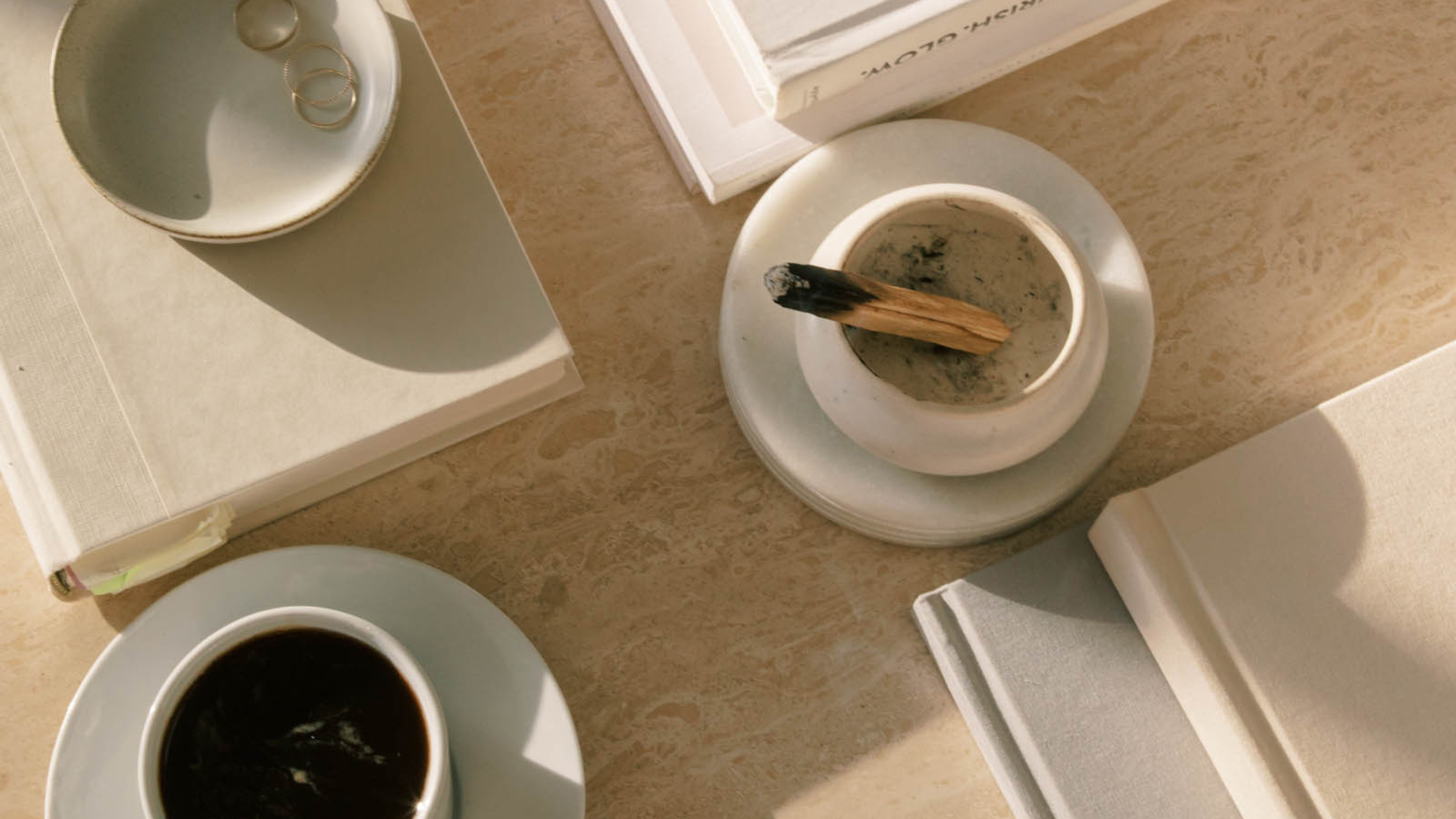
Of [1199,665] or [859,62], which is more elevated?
[859,62]

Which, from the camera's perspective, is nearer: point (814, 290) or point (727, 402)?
point (814, 290)

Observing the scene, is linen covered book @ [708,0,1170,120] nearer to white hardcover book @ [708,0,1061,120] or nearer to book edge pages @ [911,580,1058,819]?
white hardcover book @ [708,0,1061,120]

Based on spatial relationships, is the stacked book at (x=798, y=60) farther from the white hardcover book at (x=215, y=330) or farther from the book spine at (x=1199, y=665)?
the book spine at (x=1199, y=665)

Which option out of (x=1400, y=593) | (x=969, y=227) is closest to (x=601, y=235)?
(x=969, y=227)

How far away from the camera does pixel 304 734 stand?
56cm

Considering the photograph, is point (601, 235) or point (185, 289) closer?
point (185, 289)

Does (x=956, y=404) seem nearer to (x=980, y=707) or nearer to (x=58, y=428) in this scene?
(x=980, y=707)

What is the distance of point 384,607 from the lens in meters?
0.61

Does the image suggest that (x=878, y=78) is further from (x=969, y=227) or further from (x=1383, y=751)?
(x=1383, y=751)

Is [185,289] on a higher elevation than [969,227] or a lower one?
higher

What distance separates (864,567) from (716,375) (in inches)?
5.6

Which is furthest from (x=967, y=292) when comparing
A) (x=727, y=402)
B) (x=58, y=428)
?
(x=58, y=428)

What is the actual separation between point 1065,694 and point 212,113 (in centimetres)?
53

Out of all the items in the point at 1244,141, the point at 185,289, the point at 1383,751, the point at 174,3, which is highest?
the point at 174,3
